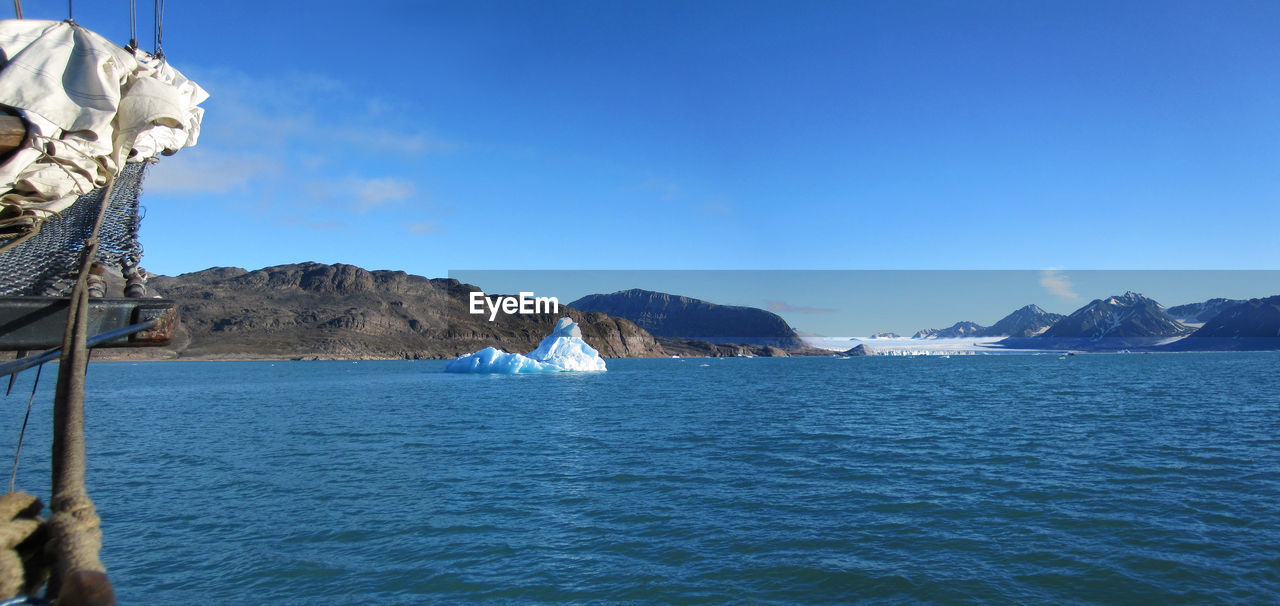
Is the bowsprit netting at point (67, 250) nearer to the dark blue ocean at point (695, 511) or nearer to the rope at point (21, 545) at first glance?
the rope at point (21, 545)

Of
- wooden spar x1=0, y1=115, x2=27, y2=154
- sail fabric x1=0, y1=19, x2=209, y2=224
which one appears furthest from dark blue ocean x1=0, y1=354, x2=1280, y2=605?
wooden spar x1=0, y1=115, x2=27, y2=154

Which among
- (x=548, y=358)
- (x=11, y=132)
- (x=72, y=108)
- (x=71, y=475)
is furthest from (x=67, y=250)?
(x=548, y=358)

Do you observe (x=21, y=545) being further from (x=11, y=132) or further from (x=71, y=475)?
(x=11, y=132)

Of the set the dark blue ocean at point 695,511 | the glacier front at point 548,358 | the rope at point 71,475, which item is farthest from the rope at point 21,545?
the glacier front at point 548,358

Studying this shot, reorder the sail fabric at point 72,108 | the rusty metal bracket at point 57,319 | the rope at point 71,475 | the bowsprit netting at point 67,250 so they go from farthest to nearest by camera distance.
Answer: the bowsprit netting at point 67,250 → the rusty metal bracket at point 57,319 → the sail fabric at point 72,108 → the rope at point 71,475

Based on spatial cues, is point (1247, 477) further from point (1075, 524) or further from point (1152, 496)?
point (1075, 524)

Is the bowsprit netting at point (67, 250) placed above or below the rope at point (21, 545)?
above
